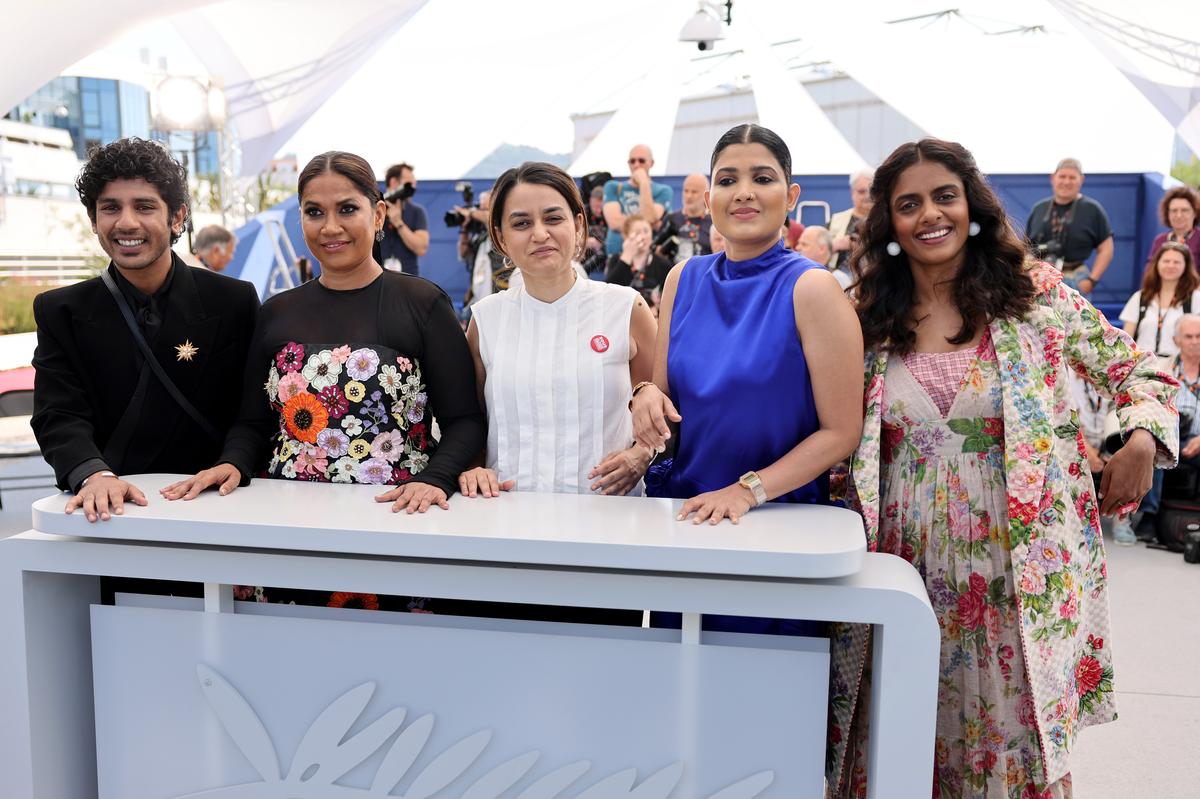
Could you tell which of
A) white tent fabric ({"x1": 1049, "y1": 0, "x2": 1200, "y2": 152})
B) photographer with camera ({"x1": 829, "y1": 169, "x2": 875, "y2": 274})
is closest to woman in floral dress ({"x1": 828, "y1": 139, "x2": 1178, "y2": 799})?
photographer with camera ({"x1": 829, "y1": 169, "x2": 875, "y2": 274})

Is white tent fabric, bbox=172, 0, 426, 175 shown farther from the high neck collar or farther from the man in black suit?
the high neck collar

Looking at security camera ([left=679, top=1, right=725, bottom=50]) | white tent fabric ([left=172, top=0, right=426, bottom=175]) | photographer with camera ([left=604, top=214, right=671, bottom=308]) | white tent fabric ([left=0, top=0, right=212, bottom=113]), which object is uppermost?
security camera ([left=679, top=1, right=725, bottom=50])

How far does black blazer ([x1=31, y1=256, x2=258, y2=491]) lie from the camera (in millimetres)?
1776

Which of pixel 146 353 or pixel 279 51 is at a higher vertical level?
pixel 279 51

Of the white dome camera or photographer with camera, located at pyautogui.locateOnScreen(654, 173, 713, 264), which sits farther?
the white dome camera

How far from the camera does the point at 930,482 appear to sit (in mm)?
1696

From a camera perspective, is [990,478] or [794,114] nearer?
[990,478]

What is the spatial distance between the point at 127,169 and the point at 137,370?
0.38 metres

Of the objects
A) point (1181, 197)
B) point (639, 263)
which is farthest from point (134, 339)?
point (1181, 197)

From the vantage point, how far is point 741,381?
5.24ft

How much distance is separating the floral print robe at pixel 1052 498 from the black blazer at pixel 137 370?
49.2 inches

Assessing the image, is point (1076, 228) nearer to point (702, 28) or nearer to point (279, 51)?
point (702, 28)

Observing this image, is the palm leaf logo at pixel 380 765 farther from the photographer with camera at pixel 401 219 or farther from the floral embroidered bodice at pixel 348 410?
the photographer with camera at pixel 401 219

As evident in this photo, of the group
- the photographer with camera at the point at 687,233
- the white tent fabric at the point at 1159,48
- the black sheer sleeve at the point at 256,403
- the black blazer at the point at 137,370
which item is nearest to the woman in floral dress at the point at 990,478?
the black sheer sleeve at the point at 256,403
